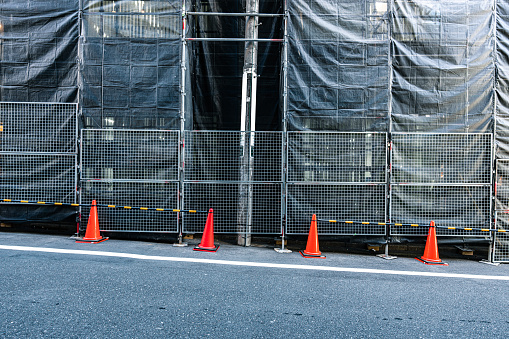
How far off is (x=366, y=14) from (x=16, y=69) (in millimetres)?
8333

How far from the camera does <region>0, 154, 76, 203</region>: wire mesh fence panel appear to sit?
21.9ft

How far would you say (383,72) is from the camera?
641 cm

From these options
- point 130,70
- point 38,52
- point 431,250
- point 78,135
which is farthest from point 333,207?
point 38,52

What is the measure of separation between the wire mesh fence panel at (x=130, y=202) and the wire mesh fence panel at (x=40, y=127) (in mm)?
1206

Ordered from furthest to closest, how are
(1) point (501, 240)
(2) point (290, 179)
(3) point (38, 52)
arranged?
1. (3) point (38, 52)
2. (2) point (290, 179)
3. (1) point (501, 240)

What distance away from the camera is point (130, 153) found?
6.51m

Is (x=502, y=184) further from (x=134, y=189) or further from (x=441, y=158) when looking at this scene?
(x=134, y=189)

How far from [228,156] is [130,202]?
98.0 inches

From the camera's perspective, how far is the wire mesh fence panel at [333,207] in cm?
629

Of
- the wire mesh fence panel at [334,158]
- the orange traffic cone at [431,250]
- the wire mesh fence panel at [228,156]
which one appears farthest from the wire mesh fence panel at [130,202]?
the orange traffic cone at [431,250]

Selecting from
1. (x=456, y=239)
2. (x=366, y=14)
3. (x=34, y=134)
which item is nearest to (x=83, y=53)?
(x=34, y=134)

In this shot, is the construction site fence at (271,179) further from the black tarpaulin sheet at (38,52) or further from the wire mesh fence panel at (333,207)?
the black tarpaulin sheet at (38,52)

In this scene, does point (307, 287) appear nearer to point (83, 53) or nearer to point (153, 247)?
point (153, 247)

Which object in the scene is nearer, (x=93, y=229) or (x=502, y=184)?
(x=502, y=184)
